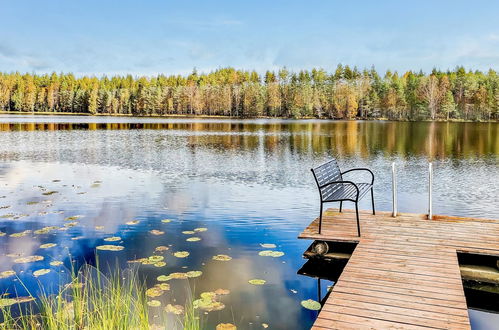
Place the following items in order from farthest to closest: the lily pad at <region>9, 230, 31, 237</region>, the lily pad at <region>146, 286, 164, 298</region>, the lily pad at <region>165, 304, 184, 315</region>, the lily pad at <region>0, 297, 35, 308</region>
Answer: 1. the lily pad at <region>9, 230, 31, 237</region>
2. the lily pad at <region>146, 286, 164, 298</region>
3. the lily pad at <region>0, 297, 35, 308</region>
4. the lily pad at <region>165, 304, 184, 315</region>

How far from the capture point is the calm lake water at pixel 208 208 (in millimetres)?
6137

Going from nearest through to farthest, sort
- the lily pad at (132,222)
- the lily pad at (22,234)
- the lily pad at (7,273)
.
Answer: the lily pad at (7,273) → the lily pad at (22,234) → the lily pad at (132,222)

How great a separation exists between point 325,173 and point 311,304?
3085 mm

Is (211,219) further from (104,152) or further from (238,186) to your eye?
(104,152)

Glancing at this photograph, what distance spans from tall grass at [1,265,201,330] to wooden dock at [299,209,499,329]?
169 cm

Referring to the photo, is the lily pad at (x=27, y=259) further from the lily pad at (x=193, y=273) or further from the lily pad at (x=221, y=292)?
the lily pad at (x=221, y=292)

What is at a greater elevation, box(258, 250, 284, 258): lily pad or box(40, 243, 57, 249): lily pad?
box(40, 243, 57, 249): lily pad

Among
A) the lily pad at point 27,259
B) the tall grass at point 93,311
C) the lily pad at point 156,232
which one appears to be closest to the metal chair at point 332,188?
the tall grass at point 93,311

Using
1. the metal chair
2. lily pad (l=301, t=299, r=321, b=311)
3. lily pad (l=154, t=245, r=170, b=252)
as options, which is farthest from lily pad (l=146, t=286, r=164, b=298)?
the metal chair

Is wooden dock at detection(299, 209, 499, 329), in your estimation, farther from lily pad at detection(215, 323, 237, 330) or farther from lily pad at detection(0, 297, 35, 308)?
lily pad at detection(0, 297, 35, 308)

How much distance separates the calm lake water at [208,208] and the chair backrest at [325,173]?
50.7 inches

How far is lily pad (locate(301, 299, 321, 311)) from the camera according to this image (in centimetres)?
554

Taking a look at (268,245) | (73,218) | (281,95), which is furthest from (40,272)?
(281,95)

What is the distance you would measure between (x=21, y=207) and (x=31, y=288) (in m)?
5.78
